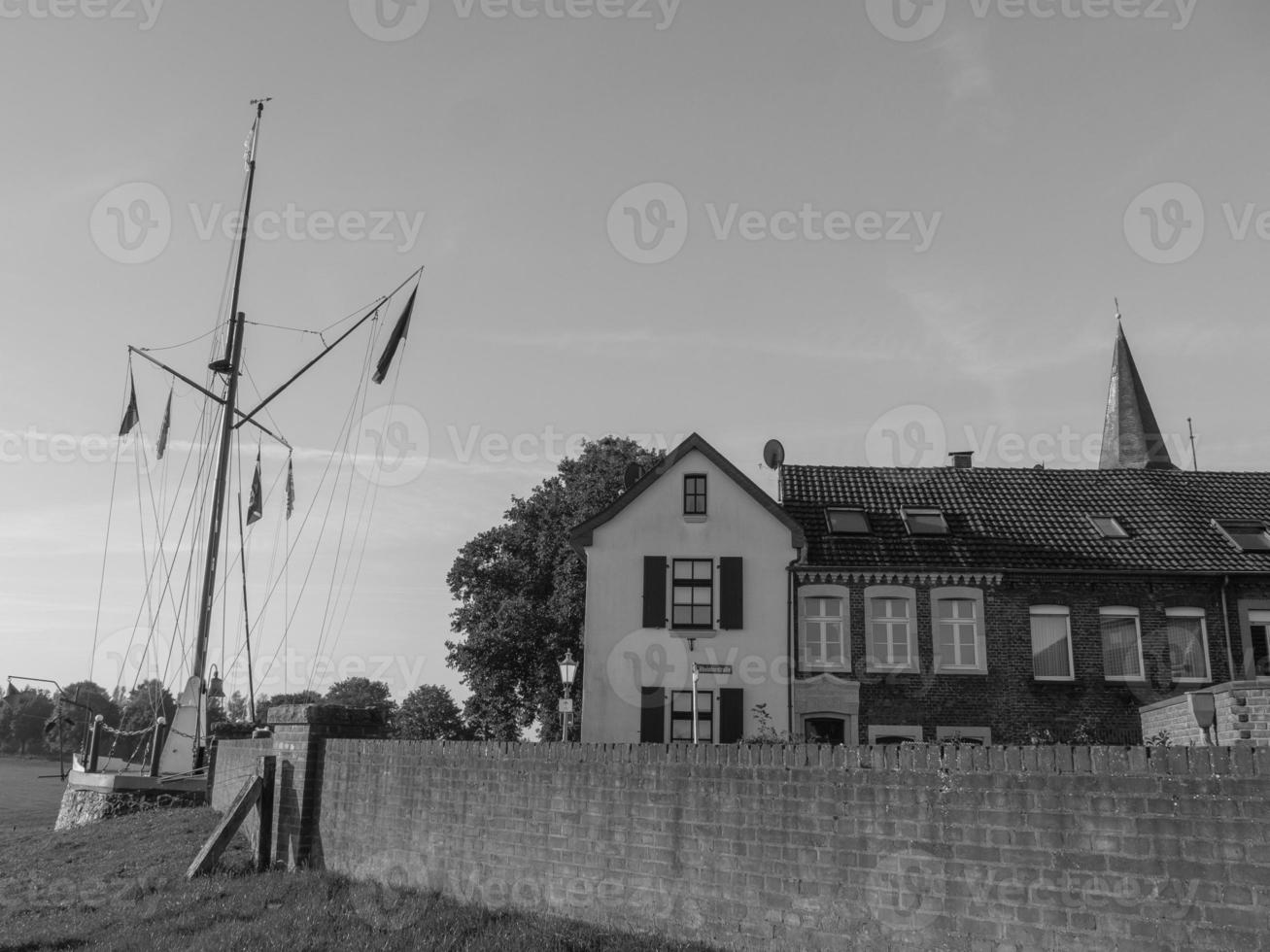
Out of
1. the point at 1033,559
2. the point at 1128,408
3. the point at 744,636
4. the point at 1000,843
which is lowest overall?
the point at 1000,843

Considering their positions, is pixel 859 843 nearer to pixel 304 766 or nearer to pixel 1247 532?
pixel 304 766

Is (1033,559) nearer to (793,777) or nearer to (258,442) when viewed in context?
(793,777)

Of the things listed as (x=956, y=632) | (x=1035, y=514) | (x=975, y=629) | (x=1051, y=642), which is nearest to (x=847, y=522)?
(x=956, y=632)

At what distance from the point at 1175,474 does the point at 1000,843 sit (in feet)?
82.5

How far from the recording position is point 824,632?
2505 cm

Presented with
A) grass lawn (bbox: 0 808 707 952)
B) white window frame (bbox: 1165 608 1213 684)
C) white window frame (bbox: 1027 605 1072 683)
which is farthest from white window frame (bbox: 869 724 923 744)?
grass lawn (bbox: 0 808 707 952)

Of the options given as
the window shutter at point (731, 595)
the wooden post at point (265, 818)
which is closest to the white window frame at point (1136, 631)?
the window shutter at point (731, 595)

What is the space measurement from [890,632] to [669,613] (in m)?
5.22

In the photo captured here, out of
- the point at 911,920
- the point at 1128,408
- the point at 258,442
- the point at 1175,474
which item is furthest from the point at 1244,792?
the point at 1128,408

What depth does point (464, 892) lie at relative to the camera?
11.5 m

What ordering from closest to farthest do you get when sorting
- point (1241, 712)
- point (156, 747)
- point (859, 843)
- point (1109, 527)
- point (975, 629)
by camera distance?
point (859, 843) → point (1241, 712) → point (975, 629) → point (156, 747) → point (1109, 527)

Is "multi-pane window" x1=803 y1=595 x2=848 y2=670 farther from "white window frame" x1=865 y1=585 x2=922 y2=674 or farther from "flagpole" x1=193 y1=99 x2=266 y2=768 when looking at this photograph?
"flagpole" x1=193 y1=99 x2=266 y2=768

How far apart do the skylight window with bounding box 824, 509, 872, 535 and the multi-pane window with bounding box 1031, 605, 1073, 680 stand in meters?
4.45

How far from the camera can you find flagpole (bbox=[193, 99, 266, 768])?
27.7 metres
